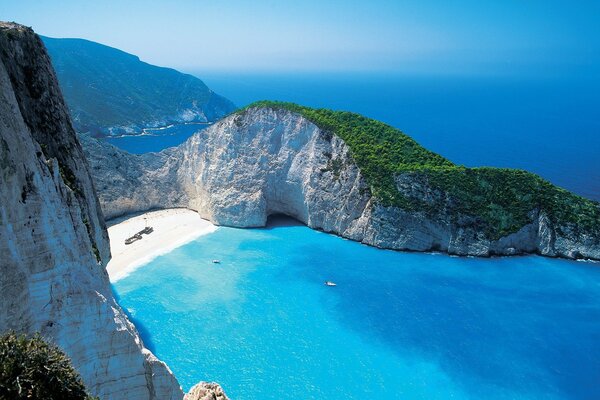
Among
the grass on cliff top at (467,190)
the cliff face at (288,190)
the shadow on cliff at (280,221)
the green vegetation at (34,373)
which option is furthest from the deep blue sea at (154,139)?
the green vegetation at (34,373)

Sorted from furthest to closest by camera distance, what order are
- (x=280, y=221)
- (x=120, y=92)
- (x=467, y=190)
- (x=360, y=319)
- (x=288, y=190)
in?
(x=120, y=92)
(x=280, y=221)
(x=288, y=190)
(x=467, y=190)
(x=360, y=319)

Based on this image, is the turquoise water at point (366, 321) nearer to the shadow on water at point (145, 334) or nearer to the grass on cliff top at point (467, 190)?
the shadow on water at point (145, 334)

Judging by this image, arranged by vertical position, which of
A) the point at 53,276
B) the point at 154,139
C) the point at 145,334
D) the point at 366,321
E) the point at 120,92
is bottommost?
the point at 145,334

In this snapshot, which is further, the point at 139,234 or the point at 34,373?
the point at 139,234

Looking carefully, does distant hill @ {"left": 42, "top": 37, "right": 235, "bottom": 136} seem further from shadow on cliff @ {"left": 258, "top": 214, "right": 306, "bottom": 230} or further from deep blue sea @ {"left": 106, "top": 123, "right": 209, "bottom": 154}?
shadow on cliff @ {"left": 258, "top": 214, "right": 306, "bottom": 230}

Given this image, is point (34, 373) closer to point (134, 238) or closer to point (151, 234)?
point (134, 238)

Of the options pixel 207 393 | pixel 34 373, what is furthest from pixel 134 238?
pixel 34 373
